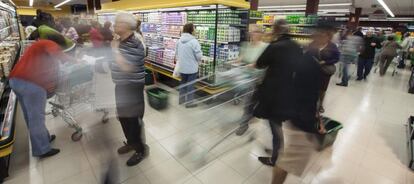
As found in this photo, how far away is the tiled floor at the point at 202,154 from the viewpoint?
7.84 ft

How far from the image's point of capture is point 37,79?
235 cm

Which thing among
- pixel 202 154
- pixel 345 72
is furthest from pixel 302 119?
pixel 345 72

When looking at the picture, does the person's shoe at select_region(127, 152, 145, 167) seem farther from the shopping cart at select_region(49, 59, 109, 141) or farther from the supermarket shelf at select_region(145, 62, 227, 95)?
the supermarket shelf at select_region(145, 62, 227, 95)

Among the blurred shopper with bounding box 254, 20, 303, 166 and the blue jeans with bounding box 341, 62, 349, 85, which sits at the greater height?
the blurred shopper with bounding box 254, 20, 303, 166

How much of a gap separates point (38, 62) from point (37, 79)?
0.63ft

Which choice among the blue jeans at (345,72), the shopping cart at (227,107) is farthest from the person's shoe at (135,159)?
the blue jeans at (345,72)

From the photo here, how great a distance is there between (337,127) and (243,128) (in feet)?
4.08

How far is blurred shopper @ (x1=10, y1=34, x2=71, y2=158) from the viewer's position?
226 centimetres

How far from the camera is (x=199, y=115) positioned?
4.09 metres

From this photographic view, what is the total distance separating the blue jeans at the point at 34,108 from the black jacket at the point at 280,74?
7.81 ft

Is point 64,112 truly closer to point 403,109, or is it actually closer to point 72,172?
point 72,172

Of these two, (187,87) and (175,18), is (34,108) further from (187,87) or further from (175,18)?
(175,18)

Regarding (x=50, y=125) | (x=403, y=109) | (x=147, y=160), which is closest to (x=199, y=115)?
(x=147, y=160)

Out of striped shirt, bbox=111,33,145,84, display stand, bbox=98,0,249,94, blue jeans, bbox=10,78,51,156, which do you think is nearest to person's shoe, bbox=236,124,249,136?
display stand, bbox=98,0,249,94
